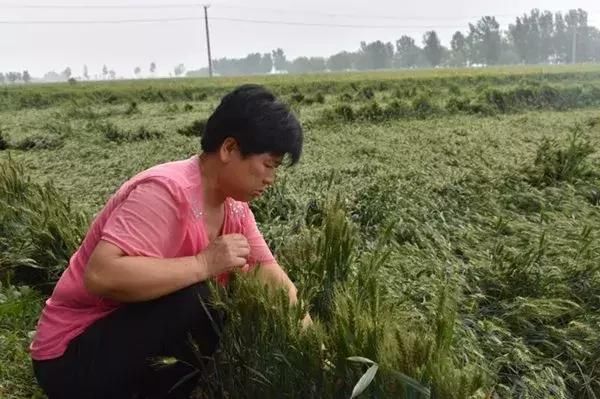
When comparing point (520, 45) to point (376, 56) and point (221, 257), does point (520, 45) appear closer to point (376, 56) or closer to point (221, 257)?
point (376, 56)

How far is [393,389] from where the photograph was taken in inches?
60.2

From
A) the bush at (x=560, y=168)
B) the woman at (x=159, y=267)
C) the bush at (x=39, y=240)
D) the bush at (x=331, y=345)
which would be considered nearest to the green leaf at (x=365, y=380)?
the bush at (x=331, y=345)

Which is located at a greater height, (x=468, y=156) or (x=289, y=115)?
(x=289, y=115)

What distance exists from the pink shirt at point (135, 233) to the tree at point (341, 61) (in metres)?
108

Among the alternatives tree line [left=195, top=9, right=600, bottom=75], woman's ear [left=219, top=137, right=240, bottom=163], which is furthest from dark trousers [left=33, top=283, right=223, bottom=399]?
tree line [left=195, top=9, right=600, bottom=75]

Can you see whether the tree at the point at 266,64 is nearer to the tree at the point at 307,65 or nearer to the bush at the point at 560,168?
the tree at the point at 307,65

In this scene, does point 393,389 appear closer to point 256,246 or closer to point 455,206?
point 256,246

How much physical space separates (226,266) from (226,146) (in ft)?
1.15

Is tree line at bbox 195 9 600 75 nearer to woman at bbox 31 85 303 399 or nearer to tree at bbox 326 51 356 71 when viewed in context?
tree at bbox 326 51 356 71

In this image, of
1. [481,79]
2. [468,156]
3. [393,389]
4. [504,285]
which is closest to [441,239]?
[504,285]

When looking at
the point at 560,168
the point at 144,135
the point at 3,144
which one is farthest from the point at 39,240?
the point at 3,144

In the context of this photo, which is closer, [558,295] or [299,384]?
[299,384]

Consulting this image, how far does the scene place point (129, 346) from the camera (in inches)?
77.4

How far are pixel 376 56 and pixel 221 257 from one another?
106 meters
